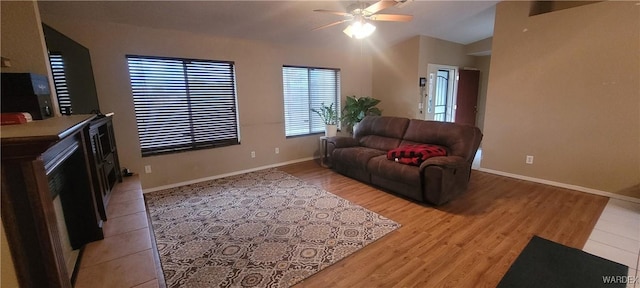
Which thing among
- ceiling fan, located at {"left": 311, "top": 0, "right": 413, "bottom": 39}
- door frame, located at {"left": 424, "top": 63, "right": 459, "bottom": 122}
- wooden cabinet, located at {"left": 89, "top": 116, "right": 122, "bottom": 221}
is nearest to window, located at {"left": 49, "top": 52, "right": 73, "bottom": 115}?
wooden cabinet, located at {"left": 89, "top": 116, "right": 122, "bottom": 221}

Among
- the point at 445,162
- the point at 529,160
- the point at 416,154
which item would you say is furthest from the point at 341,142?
the point at 529,160

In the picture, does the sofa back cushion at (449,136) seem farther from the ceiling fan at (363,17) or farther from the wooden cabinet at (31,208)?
the wooden cabinet at (31,208)

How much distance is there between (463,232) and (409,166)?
984 mm

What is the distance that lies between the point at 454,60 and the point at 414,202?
412 centimetres

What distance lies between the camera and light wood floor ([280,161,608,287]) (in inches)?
74.4

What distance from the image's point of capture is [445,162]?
291 cm

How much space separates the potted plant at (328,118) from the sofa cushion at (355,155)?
978 millimetres

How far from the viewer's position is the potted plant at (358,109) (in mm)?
5438

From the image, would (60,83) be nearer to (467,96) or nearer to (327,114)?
(327,114)

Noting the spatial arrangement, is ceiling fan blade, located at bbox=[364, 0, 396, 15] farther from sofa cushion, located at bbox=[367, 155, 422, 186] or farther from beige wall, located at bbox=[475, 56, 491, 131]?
beige wall, located at bbox=[475, 56, 491, 131]

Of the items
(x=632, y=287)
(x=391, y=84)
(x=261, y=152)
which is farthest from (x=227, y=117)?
(x=632, y=287)

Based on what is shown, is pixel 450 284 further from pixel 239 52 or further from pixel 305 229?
pixel 239 52

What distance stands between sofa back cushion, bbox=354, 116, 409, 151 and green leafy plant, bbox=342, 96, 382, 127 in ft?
2.45

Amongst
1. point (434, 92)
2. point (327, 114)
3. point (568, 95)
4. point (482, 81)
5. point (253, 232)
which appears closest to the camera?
point (253, 232)
